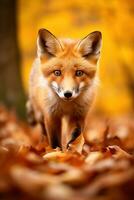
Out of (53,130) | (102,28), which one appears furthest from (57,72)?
(102,28)

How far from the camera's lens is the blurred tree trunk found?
11.8 metres

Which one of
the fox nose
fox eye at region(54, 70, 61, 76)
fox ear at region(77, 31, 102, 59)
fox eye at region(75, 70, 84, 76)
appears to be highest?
Result: fox ear at region(77, 31, 102, 59)

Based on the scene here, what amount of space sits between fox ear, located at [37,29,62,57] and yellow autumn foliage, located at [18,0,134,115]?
13569 millimetres

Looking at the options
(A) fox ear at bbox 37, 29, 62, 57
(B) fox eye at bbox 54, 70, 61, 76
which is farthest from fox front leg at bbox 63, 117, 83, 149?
(A) fox ear at bbox 37, 29, 62, 57

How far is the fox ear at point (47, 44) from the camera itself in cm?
603

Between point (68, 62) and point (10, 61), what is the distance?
20.4ft

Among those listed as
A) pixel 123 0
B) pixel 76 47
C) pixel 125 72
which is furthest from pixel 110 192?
pixel 125 72

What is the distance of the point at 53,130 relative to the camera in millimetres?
6488

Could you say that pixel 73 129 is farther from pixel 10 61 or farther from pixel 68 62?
pixel 10 61

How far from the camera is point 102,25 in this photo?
24.3 m

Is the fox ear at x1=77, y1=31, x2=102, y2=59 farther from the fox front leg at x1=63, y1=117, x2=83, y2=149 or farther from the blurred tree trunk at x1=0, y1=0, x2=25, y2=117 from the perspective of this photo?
the blurred tree trunk at x1=0, y1=0, x2=25, y2=117

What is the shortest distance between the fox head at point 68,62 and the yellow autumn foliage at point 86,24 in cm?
1354

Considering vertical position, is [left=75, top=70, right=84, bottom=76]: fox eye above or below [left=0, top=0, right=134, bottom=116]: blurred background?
above

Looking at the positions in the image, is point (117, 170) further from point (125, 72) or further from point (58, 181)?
point (125, 72)
